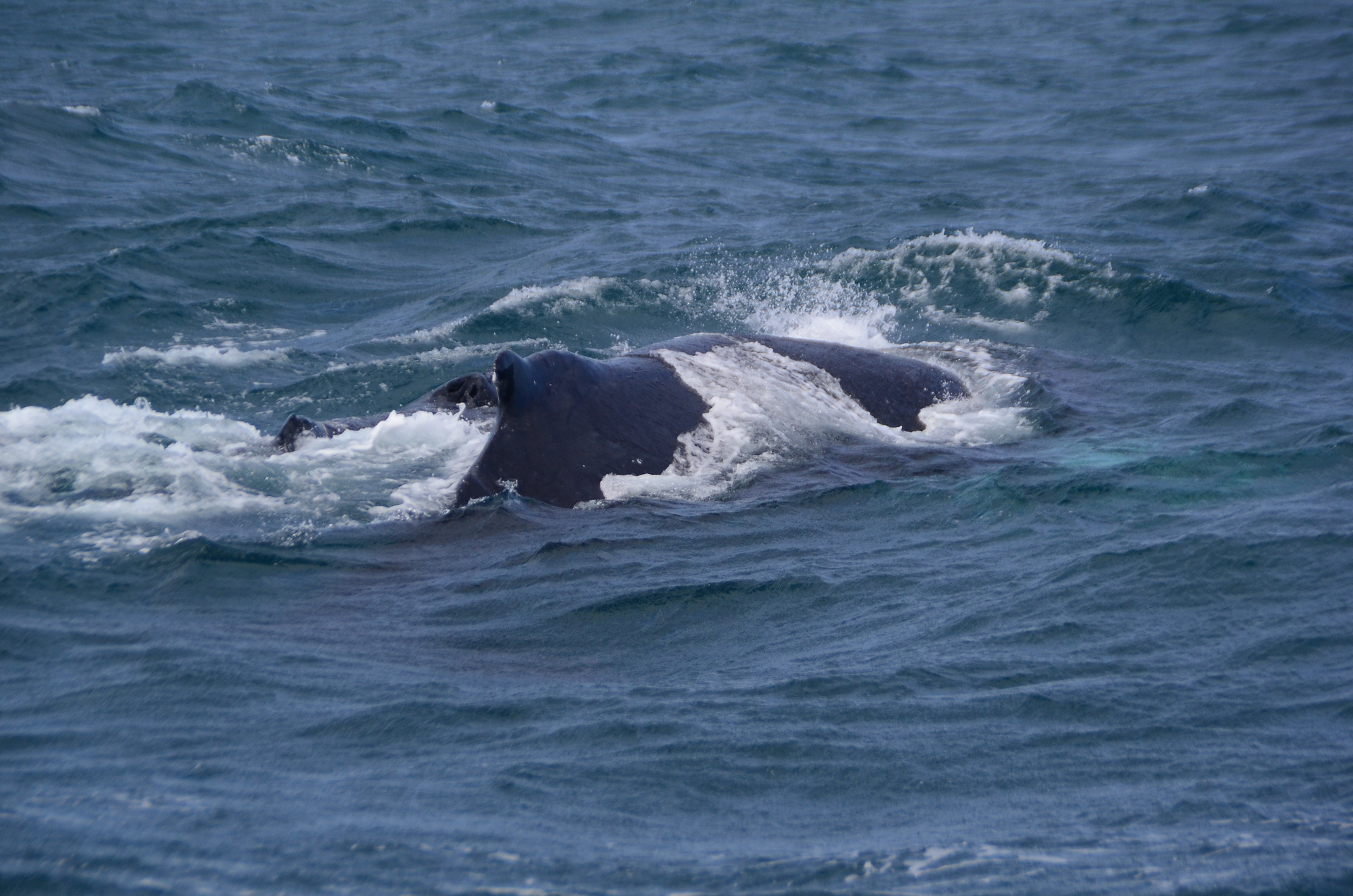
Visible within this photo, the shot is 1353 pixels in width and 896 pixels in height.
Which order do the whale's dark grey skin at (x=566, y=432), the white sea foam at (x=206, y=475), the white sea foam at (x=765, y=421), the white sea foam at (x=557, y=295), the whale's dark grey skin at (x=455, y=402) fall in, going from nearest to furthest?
1. the whale's dark grey skin at (x=566, y=432)
2. the white sea foam at (x=206, y=475)
3. the white sea foam at (x=765, y=421)
4. the whale's dark grey skin at (x=455, y=402)
5. the white sea foam at (x=557, y=295)

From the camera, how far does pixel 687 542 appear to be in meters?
7.54

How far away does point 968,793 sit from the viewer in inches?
184

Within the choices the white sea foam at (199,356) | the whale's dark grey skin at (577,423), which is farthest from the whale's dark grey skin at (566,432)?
the white sea foam at (199,356)

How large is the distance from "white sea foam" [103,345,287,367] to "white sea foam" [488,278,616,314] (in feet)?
7.93

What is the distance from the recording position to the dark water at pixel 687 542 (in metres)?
4.39

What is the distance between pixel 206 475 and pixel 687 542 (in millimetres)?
3374

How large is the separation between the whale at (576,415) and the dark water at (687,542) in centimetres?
22

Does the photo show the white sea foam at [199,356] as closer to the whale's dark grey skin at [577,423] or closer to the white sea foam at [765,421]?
the whale's dark grey skin at [577,423]

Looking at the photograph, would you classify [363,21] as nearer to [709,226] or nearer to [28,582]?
[709,226]

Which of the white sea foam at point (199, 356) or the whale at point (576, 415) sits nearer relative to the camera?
the whale at point (576, 415)

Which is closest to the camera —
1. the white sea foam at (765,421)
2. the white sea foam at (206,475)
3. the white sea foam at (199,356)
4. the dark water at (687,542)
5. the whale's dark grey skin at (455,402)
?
the dark water at (687,542)

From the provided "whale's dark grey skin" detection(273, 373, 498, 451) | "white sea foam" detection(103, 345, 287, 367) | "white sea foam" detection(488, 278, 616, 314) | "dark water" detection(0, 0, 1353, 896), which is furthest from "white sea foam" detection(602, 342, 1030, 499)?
"white sea foam" detection(103, 345, 287, 367)

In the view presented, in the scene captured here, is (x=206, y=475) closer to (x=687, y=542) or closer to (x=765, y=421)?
(x=687, y=542)

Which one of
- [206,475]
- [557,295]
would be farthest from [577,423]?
[557,295]
